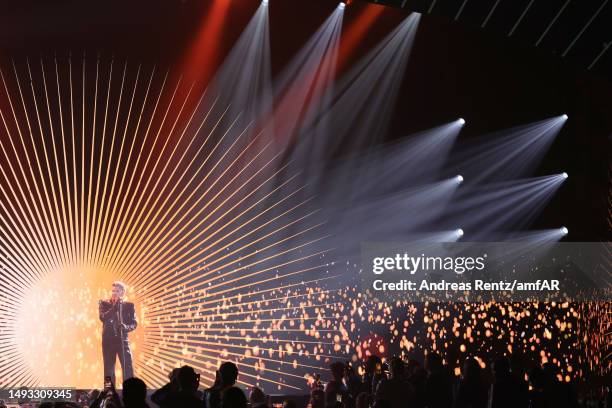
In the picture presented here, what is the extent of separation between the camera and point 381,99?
13.1 m

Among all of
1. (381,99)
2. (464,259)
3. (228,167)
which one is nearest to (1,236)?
(228,167)

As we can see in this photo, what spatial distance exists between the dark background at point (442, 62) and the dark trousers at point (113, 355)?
4065mm

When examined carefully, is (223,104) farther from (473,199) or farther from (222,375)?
(222,375)

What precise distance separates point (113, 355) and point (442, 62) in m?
6.73

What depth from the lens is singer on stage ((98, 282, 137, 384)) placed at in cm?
1148

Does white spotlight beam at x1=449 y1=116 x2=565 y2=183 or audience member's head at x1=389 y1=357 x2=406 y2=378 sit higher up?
white spotlight beam at x1=449 y1=116 x2=565 y2=183

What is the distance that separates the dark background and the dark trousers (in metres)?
4.07

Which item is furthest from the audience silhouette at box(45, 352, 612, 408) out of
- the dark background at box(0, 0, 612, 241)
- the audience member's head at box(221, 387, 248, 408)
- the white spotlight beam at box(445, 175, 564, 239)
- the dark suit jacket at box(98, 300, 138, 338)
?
the white spotlight beam at box(445, 175, 564, 239)

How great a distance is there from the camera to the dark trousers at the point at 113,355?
1148 centimetres

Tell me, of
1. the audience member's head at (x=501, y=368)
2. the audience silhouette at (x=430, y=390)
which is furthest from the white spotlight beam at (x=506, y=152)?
the audience member's head at (x=501, y=368)

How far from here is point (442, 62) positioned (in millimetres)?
12977

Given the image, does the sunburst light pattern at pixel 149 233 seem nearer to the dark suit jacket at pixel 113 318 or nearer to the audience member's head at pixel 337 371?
the dark suit jacket at pixel 113 318

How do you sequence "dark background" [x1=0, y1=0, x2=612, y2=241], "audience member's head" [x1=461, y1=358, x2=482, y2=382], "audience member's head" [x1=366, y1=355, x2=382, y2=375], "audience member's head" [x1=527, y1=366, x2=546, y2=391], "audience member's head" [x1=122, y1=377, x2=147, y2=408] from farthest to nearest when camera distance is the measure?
1. "dark background" [x1=0, y1=0, x2=612, y2=241]
2. "audience member's head" [x1=366, y1=355, x2=382, y2=375]
3. "audience member's head" [x1=461, y1=358, x2=482, y2=382]
4. "audience member's head" [x1=527, y1=366, x2=546, y2=391]
5. "audience member's head" [x1=122, y1=377, x2=147, y2=408]

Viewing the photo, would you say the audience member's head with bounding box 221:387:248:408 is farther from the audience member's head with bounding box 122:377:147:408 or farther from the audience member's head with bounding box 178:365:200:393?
the audience member's head with bounding box 178:365:200:393
